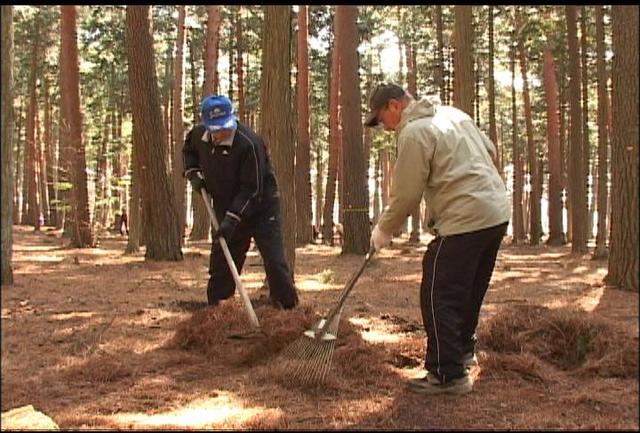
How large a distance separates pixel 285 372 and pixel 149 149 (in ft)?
26.5

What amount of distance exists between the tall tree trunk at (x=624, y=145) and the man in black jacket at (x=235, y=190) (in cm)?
386

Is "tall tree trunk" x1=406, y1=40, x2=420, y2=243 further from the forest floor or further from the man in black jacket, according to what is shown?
the forest floor

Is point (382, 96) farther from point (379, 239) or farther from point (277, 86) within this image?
point (277, 86)

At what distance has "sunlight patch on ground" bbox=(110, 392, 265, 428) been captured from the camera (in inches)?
141

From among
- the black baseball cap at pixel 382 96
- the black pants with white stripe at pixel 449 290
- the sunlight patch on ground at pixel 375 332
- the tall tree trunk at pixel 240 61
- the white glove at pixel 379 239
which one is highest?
the tall tree trunk at pixel 240 61

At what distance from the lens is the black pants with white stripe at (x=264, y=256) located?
6.04 m

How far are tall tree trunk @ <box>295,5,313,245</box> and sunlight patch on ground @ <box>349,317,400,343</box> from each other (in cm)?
1242

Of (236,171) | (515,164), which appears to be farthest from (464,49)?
(515,164)

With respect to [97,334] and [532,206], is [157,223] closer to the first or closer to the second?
[97,334]

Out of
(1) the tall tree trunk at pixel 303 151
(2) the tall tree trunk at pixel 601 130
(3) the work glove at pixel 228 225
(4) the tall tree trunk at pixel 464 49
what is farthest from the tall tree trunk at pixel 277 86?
(1) the tall tree trunk at pixel 303 151

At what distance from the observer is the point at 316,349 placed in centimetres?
471

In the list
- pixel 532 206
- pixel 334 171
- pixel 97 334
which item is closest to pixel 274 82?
pixel 97 334

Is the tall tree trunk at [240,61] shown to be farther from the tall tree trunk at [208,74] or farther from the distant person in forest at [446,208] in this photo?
the distant person in forest at [446,208]

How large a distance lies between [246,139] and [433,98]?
1.97 m
